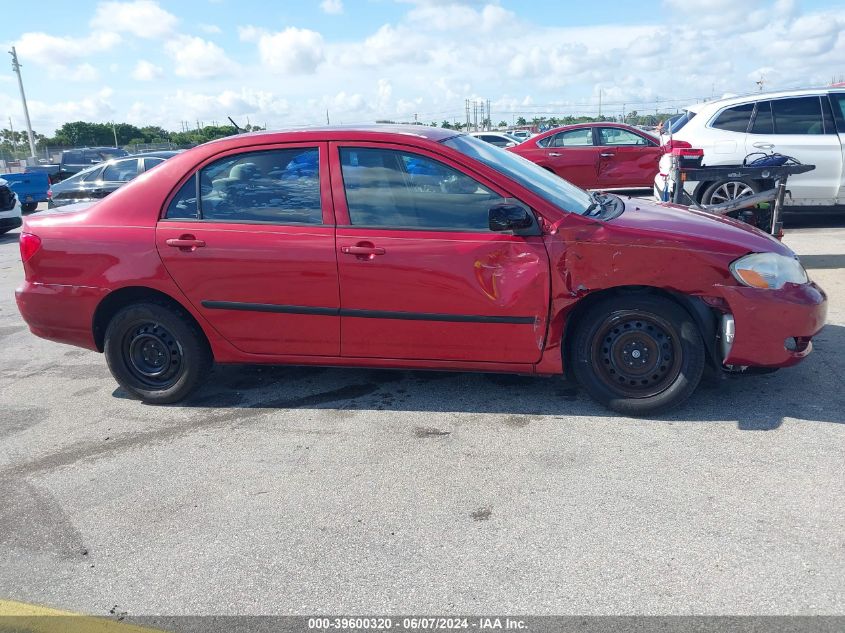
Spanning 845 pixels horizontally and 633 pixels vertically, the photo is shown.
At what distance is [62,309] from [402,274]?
227 cm

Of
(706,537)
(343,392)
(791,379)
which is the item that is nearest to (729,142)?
(791,379)

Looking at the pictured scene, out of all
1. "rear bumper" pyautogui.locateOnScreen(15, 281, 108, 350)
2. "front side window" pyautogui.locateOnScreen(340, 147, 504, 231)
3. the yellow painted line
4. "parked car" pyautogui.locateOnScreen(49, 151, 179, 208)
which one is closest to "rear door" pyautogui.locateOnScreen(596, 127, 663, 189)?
"parked car" pyautogui.locateOnScreen(49, 151, 179, 208)

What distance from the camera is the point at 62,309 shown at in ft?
14.9

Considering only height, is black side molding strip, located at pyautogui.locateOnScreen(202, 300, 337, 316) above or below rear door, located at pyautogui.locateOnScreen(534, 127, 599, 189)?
below

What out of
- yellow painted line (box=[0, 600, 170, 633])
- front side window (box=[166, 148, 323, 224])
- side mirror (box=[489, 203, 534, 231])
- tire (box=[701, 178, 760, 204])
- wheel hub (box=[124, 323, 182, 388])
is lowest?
yellow painted line (box=[0, 600, 170, 633])

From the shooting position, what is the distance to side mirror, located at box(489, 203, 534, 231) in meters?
3.76

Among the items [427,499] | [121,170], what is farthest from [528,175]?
[121,170]

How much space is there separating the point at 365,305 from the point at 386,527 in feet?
4.66

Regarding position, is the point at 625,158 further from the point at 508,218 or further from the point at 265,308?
the point at 265,308

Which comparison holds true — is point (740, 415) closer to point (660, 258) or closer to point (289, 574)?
point (660, 258)

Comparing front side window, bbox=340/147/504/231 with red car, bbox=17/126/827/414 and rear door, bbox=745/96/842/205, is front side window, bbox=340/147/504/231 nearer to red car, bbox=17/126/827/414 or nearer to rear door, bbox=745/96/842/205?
red car, bbox=17/126/827/414

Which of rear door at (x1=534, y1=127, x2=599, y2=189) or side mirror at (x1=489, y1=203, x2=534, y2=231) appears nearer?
side mirror at (x1=489, y1=203, x2=534, y2=231)

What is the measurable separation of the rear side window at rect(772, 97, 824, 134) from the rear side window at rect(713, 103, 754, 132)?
1.00 feet

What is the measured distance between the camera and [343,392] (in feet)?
15.2
